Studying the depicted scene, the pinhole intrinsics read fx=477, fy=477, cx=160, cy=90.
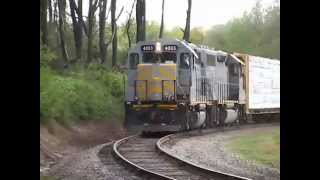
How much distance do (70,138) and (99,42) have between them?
4.84 ft

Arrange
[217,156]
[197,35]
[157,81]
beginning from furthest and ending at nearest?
[157,81] < [217,156] < [197,35]

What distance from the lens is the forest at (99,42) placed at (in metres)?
6.22

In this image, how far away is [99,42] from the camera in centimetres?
710

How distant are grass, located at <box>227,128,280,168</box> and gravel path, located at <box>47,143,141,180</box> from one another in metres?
1.62

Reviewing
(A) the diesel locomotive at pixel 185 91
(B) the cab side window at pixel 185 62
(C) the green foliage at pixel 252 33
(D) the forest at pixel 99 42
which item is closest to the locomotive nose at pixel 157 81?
(A) the diesel locomotive at pixel 185 91

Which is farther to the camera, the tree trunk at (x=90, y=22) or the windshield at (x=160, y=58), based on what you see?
the windshield at (x=160, y=58)

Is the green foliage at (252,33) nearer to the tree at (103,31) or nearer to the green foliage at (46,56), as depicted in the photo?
the tree at (103,31)

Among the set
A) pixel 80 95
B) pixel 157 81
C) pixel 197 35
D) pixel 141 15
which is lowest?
pixel 80 95

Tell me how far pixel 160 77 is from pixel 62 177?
5.34 m

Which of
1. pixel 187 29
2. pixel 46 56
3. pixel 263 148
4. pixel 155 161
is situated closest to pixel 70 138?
pixel 46 56

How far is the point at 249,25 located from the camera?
689 centimetres

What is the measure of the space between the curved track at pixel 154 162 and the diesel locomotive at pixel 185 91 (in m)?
0.73

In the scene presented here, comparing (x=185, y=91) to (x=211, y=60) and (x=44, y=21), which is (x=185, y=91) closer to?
(x=211, y=60)
